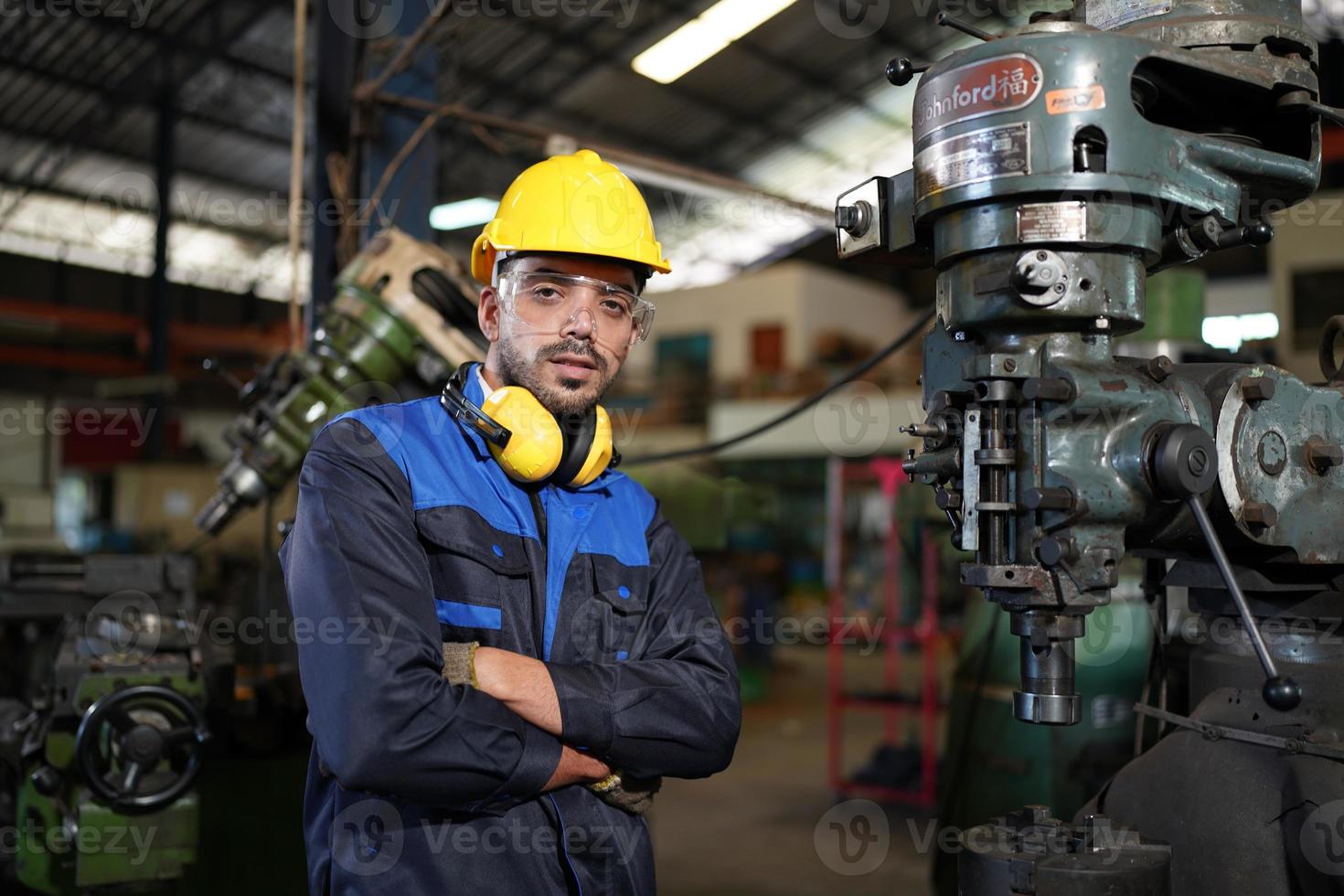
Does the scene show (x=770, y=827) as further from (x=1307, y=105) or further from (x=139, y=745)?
(x=1307, y=105)

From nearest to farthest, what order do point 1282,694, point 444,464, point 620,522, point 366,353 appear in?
point 1282,694, point 444,464, point 620,522, point 366,353

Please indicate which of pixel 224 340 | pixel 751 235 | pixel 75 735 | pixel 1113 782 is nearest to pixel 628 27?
pixel 751 235

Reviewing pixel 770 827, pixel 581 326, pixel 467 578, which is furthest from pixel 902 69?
pixel 770 827

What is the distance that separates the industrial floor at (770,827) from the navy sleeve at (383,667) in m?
1.66

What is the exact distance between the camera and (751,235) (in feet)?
40.3

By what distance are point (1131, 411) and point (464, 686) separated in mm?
720

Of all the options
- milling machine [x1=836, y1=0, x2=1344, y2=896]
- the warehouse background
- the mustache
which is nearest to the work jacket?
the mustache

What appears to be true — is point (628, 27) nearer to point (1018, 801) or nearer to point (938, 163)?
point (1018, 801)

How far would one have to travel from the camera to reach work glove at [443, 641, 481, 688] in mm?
1112

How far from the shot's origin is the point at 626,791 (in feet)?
3.94

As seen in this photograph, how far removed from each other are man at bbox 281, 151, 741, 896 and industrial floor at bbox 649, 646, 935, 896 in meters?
1.45

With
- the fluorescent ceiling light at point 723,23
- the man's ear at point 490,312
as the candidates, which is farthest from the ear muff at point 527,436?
the fluorescent ceiling light at point 723,23

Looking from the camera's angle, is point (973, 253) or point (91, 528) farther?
point (91, 528)

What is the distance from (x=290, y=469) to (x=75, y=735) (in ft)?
2.18
